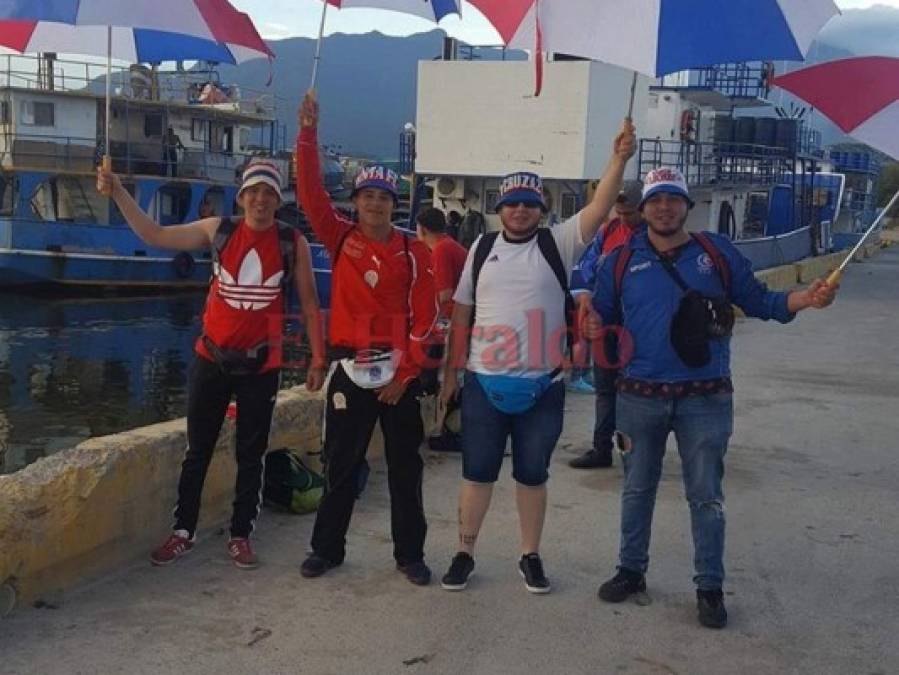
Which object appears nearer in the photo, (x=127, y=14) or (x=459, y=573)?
(x=459, y=573)

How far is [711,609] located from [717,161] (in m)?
18.3

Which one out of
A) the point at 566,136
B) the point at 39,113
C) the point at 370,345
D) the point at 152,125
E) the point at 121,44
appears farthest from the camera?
the point at 152,125

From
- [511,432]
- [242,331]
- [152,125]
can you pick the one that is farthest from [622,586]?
[152,125]

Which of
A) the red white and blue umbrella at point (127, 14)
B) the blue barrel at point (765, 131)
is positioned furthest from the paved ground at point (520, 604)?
the blue barrel at point (765, 131)

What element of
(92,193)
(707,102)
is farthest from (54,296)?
(707,102)

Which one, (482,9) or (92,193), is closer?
(482,9)

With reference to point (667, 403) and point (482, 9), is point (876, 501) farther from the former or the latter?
point (482, 9)

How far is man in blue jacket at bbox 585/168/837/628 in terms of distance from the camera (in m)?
3.81

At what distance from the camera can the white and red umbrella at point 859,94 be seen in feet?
13.5

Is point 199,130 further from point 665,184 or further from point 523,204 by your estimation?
point 665,184

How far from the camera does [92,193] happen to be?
976 inches

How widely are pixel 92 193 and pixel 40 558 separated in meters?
22.8

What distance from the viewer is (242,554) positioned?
4.29 m

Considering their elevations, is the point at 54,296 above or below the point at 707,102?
below
